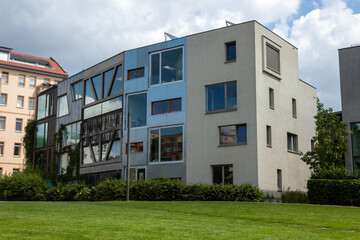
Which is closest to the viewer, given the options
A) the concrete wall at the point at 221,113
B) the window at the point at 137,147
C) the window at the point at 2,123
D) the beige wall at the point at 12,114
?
the concrete wall at the point at 221,113

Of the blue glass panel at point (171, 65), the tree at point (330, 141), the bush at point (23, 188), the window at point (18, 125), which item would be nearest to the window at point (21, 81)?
the window at point (18, 125)

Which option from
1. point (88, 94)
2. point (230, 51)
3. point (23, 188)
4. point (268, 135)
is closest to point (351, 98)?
point (268, 135)

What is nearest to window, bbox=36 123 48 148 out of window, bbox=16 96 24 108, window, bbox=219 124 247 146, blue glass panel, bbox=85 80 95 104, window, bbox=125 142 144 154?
blue glass panel, bbox=85 80 95 104

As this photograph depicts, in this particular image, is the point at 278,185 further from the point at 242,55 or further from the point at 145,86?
the point at 145,86

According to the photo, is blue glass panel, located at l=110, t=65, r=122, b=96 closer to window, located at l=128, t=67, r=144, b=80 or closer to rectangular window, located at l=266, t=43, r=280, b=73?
window, located at l=128, t=67, r=144, b=80

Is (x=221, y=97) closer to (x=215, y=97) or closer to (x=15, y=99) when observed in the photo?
(x=215, y=97)

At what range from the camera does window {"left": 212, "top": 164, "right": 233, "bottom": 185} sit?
29031mm

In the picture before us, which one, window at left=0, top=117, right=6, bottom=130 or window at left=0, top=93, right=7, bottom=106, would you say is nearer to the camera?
window at left=0, top=117, right=6, bottom=130

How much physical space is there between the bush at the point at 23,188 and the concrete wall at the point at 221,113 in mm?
11916

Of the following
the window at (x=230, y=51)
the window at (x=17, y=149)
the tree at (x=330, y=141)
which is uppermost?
the window at (x=230, y=51)

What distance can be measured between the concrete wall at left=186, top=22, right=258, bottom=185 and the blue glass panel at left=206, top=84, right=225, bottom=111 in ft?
1.12

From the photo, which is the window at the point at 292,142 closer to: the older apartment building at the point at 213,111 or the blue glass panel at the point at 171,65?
the older apartment building at the point at 213,111

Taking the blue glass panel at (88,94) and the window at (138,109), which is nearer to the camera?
the window at (138,109)

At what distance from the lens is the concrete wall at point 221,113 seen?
93.8 ft
